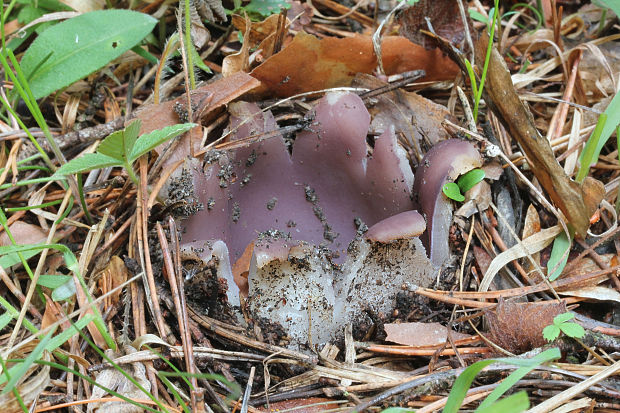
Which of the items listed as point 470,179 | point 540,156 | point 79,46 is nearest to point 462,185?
point 470,179

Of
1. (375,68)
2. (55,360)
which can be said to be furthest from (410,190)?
(55,360)

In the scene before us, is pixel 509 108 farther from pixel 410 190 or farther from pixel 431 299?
pixel 431 299

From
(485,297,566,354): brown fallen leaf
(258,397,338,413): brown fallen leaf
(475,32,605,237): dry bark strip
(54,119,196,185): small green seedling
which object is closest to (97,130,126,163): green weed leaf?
(54,119,196,185): small green seedling

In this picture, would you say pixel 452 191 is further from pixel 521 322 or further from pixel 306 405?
pixel 306 405

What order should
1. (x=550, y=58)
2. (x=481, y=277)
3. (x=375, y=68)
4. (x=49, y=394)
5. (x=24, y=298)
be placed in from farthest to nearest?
(x=550, y=58), (x=375, y=68), (x=481, y=277), (x=24, y=298), (x=49, y=394)

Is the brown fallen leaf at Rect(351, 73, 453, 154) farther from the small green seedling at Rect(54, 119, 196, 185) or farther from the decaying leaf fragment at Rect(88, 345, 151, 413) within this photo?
the decaying leaf fragment at Rect(88, 345, 151, 413)

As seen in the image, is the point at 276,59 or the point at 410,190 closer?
the point at 410,190

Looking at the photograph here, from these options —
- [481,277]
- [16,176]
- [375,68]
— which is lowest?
[481,277]

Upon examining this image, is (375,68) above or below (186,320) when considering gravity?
above
